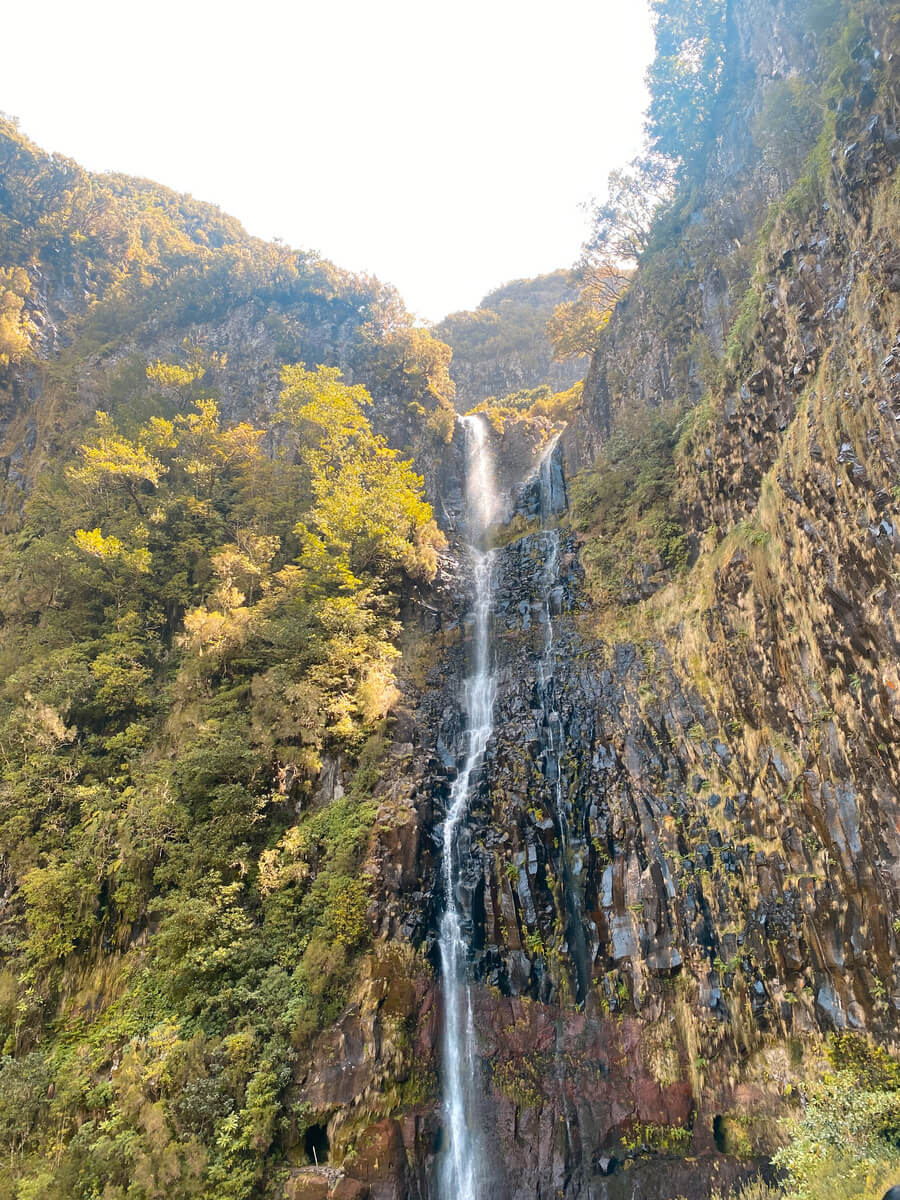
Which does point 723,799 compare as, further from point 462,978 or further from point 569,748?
point 462,978

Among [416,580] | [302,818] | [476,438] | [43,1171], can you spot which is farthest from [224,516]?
[43,1171]

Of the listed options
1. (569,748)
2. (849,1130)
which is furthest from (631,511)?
(849,1130)

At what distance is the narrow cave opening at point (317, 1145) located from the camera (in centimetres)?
810

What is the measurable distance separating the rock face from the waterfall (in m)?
0.27

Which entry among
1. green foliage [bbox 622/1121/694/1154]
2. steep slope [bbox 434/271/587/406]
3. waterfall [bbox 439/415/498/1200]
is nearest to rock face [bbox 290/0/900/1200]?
green foliage [bbox 622/1121/694/1154]

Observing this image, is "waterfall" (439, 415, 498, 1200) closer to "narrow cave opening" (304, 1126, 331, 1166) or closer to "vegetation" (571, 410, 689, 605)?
"narrow cave opening" (304, 1126, 331, 1166)

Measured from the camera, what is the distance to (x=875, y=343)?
7.84m

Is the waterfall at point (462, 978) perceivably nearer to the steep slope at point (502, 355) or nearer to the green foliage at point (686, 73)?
the green foliage at point (686, 73)

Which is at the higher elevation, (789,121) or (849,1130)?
(789,121)

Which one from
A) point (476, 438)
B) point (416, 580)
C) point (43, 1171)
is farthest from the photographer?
point (476, 438)

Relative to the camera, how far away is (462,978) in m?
9.98

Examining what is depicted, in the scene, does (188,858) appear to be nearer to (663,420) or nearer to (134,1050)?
(134,1050)

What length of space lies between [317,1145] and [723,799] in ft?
27.3

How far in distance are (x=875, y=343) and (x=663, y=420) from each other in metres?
9.00
